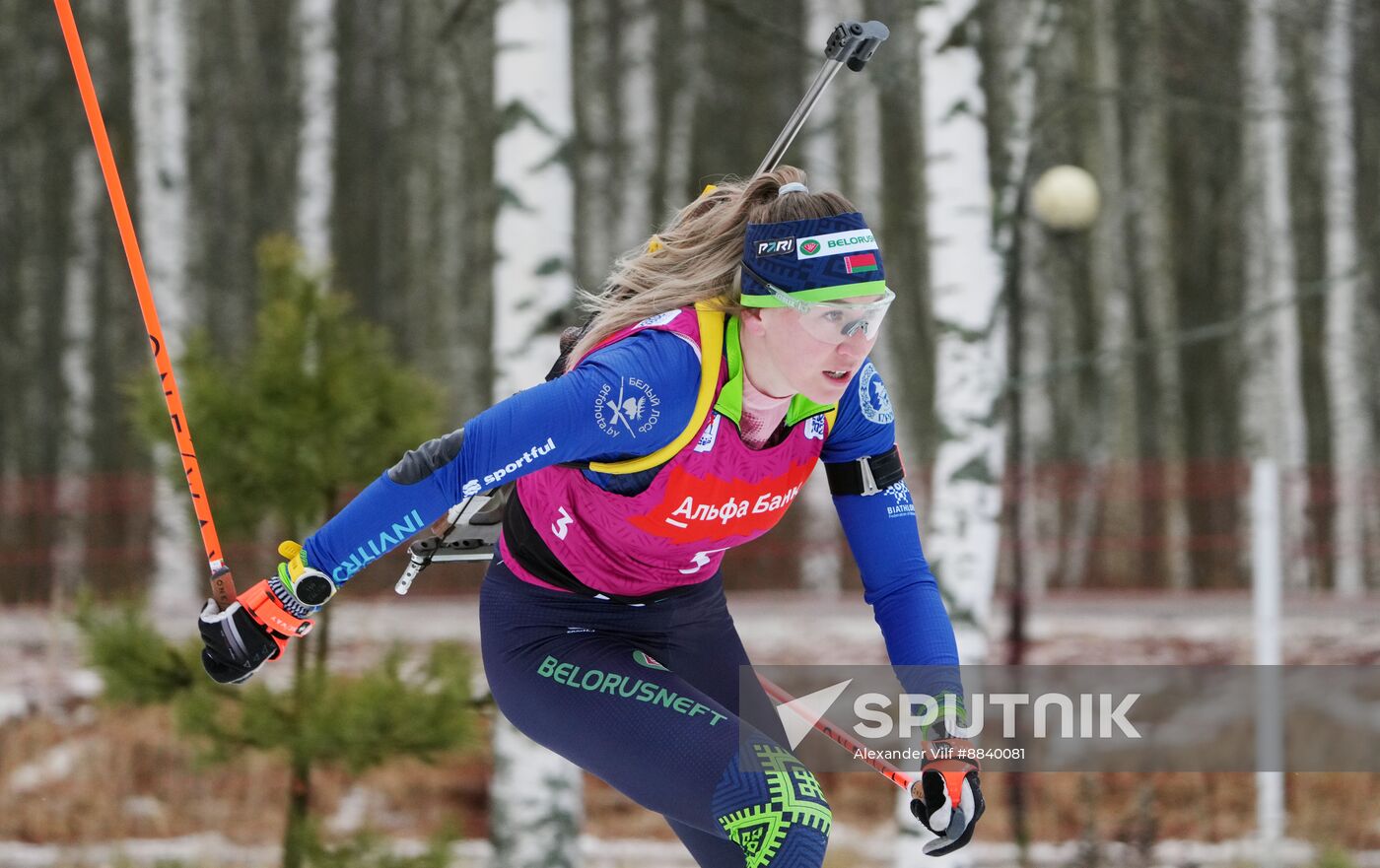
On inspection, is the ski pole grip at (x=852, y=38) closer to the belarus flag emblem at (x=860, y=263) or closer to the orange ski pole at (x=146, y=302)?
the belarus flag emblem at (x=860, y=263)

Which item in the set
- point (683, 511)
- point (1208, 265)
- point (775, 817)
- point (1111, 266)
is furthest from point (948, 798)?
point (1208, 265)

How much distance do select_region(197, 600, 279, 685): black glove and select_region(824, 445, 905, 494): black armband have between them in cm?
106

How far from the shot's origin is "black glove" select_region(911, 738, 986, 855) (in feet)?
8.58

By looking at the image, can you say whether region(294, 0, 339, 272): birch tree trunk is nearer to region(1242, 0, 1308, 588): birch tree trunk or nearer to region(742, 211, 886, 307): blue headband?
region(1242, 0, 1308, 588): birch tree trunk

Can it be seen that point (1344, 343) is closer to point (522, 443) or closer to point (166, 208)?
point (166, 208)

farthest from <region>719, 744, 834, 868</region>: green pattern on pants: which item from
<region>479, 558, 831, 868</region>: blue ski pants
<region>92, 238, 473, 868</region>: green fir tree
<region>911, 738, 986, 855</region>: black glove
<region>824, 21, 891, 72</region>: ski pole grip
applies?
<region>92, 238, 473, 868</region>: green fir tree

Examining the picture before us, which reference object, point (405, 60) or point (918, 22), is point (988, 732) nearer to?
point (918, 22)

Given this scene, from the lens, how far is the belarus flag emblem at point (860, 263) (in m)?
2.55

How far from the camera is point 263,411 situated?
449 centimetres

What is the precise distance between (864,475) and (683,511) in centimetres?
39

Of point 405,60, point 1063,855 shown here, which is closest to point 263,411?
point 1063,855

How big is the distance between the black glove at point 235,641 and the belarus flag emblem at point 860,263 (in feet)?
3.76

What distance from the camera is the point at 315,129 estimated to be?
11648 mm

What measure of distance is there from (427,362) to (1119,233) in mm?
7665
